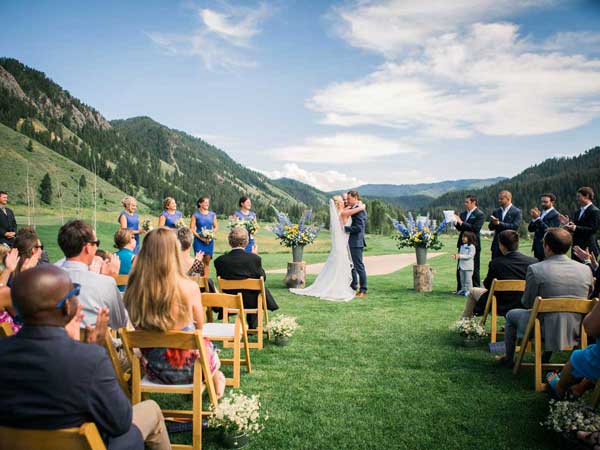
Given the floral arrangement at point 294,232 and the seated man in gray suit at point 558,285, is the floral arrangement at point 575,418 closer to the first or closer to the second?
the seated man in gray suit at point 558,285

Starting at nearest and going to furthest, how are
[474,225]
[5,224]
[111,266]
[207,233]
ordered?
[111,266] → [5,224] → [207,233] → [474,225]

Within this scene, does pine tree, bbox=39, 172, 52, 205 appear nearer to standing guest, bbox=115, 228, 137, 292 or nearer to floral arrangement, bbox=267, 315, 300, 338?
standing guest, bbox=115, 228, 137, 292

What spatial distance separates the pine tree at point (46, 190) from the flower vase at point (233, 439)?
9177 centimetres

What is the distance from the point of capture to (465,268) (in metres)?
10.9

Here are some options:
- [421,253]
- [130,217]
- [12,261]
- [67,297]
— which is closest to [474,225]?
[421,253]

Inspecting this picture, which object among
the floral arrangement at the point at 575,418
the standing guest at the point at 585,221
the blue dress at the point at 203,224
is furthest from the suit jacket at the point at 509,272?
the blue dress at the point at 203,224

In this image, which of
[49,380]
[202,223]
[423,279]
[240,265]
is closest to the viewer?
[49,380]

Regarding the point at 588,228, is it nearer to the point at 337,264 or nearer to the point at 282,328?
the point at 337,264

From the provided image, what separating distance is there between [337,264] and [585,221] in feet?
18.3

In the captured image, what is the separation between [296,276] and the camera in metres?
12.4

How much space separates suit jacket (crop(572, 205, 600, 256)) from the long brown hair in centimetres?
834

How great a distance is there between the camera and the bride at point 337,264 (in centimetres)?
1113

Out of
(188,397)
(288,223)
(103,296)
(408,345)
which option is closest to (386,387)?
(408,345)

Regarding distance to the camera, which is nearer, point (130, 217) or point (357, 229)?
point (130, 217)
